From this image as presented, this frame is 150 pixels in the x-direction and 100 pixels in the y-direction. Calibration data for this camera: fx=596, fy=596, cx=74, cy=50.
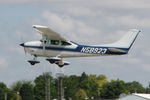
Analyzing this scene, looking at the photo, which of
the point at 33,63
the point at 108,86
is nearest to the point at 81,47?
the point at 33,63

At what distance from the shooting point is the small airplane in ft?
176

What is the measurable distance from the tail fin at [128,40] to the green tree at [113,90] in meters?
103

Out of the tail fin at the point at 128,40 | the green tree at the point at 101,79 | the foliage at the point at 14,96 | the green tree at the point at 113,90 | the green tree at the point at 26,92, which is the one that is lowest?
the tail fin at the point at 128,40

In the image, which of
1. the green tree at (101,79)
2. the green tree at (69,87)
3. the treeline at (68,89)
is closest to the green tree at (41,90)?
the treeline at (68,89)

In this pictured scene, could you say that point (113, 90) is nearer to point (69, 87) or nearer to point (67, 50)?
point (69, 87)

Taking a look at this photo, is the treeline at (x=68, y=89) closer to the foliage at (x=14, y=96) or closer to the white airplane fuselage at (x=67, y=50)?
the foliage at (x=14, y=96)

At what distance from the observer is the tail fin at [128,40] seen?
5378cm

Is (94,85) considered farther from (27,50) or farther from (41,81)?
(27,50)

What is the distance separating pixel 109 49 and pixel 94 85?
133m

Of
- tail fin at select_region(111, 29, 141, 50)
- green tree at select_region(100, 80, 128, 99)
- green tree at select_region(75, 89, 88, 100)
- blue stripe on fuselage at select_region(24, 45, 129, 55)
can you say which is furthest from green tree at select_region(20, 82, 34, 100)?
tail fin at select_region(111, 29, 141, 50)

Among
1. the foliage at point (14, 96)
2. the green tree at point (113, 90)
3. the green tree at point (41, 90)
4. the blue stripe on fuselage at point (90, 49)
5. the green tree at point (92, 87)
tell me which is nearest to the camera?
the blue stripe on fuselage at point (90, 49)

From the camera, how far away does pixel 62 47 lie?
2144 inches

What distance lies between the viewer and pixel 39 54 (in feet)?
179

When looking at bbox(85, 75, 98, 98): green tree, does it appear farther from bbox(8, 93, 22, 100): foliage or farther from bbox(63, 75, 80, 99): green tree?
bbox(8, 93, 22, 100): foliage
